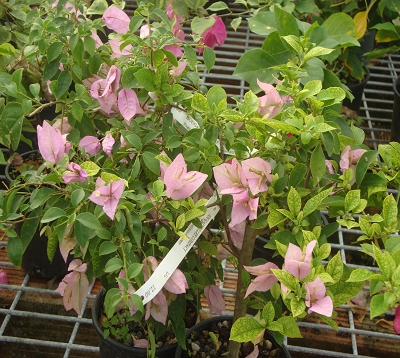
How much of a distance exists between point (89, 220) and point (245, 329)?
241 mm

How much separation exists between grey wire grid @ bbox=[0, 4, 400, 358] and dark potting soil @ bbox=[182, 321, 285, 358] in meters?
0.20

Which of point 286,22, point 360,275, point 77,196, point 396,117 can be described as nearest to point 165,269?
point 77,196

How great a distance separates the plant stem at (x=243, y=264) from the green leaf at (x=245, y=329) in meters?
0.15

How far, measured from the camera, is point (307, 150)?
75 centimetres

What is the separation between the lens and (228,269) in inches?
53.9

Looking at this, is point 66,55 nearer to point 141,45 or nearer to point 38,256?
point 141,45

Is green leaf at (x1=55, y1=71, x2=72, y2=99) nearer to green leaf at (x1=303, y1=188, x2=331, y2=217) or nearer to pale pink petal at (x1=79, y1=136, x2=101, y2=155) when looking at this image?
pale pink petal at (x1=79, y1=136, x2=101, y2=155)

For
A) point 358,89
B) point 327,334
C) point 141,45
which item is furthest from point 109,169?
point 358,89

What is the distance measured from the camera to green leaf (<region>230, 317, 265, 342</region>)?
732 millimetres

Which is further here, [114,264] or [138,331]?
[138,331]

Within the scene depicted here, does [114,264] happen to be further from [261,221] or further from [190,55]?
[190,55]

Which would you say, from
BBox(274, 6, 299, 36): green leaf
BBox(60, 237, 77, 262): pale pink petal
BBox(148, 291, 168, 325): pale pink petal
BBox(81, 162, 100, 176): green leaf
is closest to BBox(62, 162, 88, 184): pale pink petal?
BBox(81, 162, 100, 176): green leaf

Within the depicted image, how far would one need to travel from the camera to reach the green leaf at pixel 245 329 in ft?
2.40

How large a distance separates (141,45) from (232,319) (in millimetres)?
497
